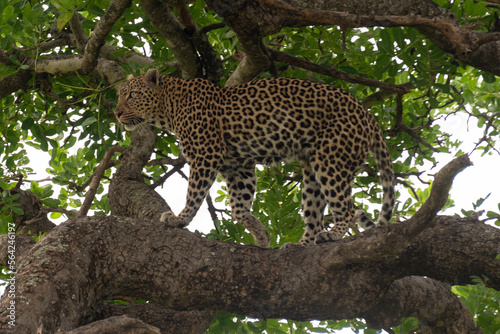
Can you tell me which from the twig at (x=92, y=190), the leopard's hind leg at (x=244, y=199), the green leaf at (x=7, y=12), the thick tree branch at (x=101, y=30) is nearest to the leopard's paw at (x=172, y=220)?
the twig at (x=92, y=190)

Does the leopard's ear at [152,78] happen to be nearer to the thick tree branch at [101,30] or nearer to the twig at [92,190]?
the thick tree branch at [101,30]

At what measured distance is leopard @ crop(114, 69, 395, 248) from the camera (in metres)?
5.59

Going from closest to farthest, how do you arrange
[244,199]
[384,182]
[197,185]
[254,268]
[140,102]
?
[254,268] → [384,182] → [197,185] → [244,199] → [140,102]

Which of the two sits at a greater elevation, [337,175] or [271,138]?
[271,138]

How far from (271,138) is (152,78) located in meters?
1.78

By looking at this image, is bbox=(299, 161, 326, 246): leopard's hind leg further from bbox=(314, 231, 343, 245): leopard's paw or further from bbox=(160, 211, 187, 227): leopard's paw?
bbox=(160, 211, 187, 227): leopard's paw

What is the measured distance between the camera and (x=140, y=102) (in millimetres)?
6664

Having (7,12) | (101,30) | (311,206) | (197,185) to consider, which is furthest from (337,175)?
(7,12)

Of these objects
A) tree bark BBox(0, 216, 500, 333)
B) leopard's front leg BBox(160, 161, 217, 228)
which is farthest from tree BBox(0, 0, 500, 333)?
leopard's front leg BBox(160, 161, 217, 228)

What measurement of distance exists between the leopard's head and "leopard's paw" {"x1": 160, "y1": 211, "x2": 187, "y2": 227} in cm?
144

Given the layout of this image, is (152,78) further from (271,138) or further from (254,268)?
(254,268)

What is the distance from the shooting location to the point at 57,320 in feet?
13.6

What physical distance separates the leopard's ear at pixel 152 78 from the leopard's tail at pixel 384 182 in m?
2.60

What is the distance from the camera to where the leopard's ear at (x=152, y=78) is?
21.9ft
